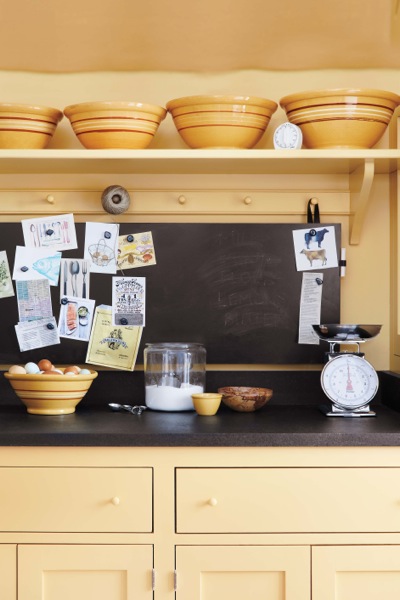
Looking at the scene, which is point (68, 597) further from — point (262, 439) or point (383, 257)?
point (383, 257)

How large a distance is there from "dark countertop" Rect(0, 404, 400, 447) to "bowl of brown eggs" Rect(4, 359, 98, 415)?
0.05m

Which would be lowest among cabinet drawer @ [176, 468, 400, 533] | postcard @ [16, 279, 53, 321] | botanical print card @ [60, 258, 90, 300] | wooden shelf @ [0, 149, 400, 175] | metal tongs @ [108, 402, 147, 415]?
cabinet drawer @ [176, 468, 400, 533]

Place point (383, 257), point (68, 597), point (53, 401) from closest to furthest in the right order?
point (68, 597)
point (53, 401)
point (383, 257)

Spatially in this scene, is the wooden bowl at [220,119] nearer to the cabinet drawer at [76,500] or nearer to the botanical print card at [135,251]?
the botanical print card at [135,251]

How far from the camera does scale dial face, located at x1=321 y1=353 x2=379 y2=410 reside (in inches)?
98.4

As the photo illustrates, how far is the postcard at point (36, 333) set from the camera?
2.81 metres

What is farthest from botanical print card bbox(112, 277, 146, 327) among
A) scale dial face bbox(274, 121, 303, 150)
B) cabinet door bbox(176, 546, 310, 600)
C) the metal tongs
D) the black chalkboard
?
cabinet door bbox(176, 546, 310, 600)

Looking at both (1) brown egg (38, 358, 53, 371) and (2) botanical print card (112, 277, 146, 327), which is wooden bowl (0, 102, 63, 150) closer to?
(2) botanical print card (112, 277, 146, 327)

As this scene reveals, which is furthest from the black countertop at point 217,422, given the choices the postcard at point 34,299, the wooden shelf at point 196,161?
the wooden shelf at point 196,161

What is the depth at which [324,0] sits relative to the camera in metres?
2.67

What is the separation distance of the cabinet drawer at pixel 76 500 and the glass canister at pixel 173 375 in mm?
437

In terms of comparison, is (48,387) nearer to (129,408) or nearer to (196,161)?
(129,408)

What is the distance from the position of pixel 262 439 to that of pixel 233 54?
52.5 inches

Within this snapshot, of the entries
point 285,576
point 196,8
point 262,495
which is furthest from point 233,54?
point 285,576
